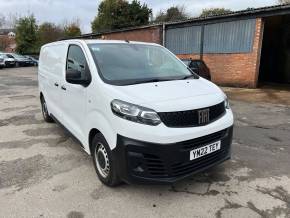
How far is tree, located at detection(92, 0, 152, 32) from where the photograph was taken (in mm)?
39469

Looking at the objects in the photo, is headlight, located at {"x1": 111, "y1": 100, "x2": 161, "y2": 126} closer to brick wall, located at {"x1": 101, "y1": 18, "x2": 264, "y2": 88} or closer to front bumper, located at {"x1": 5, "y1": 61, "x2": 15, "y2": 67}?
brick wall, located at {"x1": 101, "y1": 18, "x2": 264, "y2": 88}

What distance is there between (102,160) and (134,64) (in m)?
1.42

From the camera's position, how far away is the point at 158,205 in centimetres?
322

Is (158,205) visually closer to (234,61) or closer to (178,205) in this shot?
(178,205)

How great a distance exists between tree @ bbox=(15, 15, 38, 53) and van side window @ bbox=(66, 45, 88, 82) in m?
42.0

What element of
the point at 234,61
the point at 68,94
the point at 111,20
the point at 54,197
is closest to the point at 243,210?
the point at 54,197

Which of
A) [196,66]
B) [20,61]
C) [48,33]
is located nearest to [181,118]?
[196,66]

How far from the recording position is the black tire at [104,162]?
3.33 meters

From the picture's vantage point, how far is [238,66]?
1419 cm

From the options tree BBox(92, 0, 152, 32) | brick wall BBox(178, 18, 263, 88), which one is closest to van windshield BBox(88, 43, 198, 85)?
brick wall BBox(178, 18, 263, 88)

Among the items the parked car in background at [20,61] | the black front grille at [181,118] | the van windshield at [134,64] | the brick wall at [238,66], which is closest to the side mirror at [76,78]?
the van windshield at [134,64]

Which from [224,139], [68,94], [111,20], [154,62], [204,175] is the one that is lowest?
[204,175]

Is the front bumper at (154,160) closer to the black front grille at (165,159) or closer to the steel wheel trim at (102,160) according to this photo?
the black front grille at (165,159)

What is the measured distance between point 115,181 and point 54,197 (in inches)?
29.5
